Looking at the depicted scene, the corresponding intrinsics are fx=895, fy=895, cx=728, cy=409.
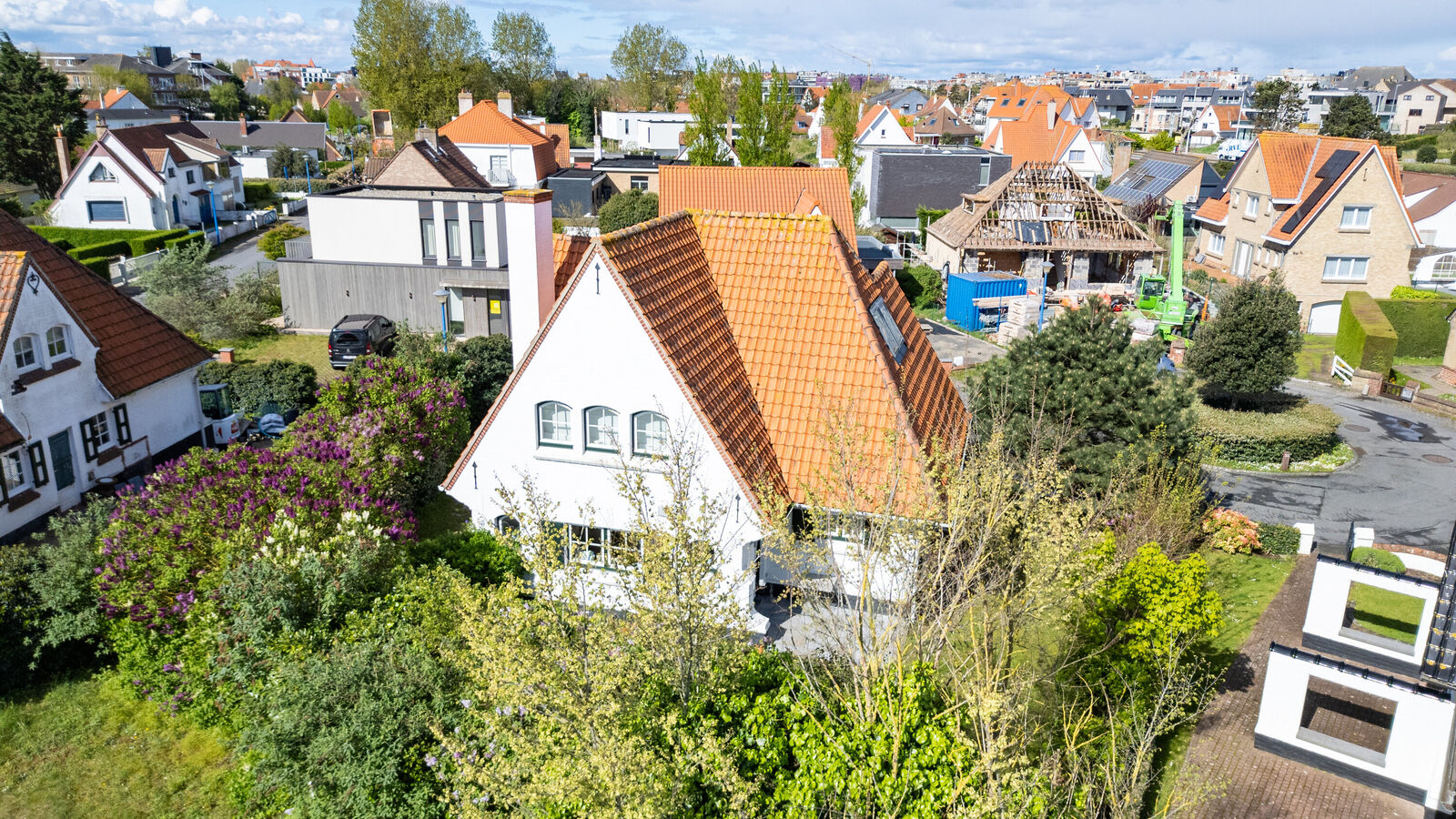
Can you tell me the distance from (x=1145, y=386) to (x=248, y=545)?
20221 mm

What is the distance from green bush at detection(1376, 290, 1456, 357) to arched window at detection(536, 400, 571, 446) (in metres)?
45.0

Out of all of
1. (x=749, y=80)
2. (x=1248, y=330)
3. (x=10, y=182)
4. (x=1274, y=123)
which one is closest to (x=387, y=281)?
(x=749, y=80)

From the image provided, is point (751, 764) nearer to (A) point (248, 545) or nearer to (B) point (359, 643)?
(B) point (359, 643)

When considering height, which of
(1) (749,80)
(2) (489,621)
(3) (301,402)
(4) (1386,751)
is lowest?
(4) (1386,751)

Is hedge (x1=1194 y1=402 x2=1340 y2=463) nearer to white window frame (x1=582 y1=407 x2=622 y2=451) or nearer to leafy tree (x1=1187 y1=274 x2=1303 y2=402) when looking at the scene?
leafy tree (x1=1187 y1=274 x2=1303 y2=402)

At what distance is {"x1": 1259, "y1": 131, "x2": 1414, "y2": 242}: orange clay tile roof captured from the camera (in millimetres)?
48500

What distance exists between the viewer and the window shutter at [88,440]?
→ 25.1m

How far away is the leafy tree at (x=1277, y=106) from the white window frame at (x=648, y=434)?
14378 cm

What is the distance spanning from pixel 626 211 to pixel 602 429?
43.9 metres

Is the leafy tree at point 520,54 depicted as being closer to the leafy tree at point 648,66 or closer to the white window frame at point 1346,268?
the leafy tree at point 648,66

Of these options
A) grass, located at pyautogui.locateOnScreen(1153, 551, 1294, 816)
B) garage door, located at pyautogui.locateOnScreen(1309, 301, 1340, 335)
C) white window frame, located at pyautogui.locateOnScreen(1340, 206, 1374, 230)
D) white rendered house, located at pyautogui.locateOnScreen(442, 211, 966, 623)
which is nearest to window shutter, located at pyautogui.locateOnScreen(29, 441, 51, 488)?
white rendered house, located at pyautogui.locateOnScreen(442, 211, 966, 623)

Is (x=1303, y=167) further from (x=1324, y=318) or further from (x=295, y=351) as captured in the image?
(x=295, y=351)

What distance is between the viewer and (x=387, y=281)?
42.4 metres

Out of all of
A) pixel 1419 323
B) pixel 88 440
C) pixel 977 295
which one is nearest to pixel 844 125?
pixel 977 295
